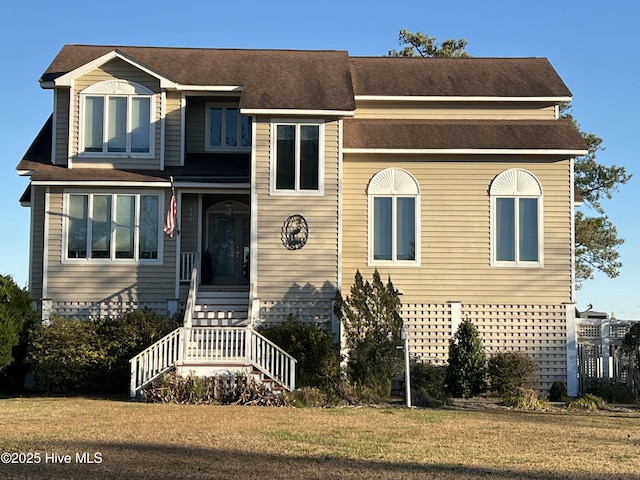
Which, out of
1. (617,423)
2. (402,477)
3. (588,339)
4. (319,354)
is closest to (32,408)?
(319,354)

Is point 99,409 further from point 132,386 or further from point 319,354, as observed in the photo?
point 319,354

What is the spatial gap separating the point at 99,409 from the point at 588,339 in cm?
1205

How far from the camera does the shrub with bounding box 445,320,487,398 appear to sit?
61.6 ft

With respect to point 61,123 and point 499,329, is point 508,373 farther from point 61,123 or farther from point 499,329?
point 61,123

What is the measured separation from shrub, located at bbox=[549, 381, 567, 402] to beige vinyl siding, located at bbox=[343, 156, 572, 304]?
6.91 ft

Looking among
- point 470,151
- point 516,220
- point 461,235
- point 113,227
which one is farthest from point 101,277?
point 516,220

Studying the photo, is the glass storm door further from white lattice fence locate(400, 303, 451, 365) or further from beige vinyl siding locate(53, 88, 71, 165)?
white lattice fence locate(400, 303, 451, 365)

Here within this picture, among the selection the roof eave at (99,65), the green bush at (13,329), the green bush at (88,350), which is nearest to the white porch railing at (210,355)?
the green bush at (88,350)

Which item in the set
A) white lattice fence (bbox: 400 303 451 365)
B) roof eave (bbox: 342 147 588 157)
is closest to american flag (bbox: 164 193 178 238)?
roof eave (bbox: 342 147 588 157)

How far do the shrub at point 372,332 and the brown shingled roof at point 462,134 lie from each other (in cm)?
383

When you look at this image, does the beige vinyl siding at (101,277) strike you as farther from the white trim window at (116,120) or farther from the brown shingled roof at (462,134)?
the brown shingled roof at (462,134)

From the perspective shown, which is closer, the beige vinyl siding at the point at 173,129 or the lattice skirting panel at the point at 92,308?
the lattice skirting panel at the point at 92,308

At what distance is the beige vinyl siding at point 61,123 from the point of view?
20.8 metres

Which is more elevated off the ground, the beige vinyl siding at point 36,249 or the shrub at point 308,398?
the beige vinyl siding at point 36,249
